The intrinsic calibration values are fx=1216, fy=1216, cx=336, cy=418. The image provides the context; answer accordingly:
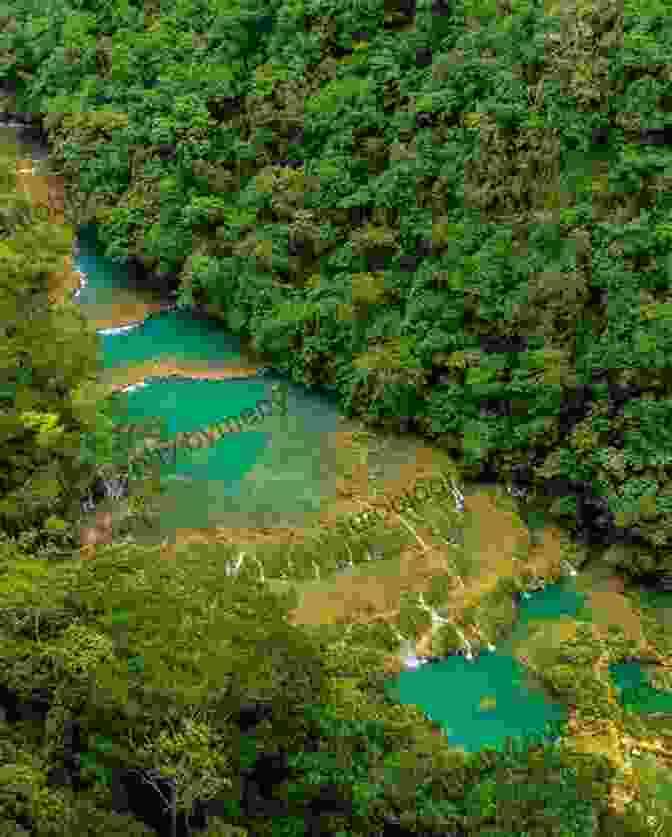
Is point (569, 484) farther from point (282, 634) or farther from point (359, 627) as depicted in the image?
point (282, 634)

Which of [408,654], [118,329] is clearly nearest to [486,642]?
[408,654]

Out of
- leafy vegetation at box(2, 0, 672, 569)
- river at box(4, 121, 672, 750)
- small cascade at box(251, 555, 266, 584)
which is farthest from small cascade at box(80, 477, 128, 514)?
leafy vegetation at box(2, 0, 672, 569)

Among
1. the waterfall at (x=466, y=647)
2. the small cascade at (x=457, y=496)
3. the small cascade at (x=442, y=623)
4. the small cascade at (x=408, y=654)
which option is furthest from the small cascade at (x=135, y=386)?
the waterfall at (x=466, y=647)

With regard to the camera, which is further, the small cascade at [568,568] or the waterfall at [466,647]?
the small cascade at [568,568]

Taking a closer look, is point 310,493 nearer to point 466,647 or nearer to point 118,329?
point 466,647

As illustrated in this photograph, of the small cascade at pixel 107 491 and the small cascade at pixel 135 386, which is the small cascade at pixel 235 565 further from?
the small cascade at pixel 135 386

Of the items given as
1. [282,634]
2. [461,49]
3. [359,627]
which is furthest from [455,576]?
[461,49]
